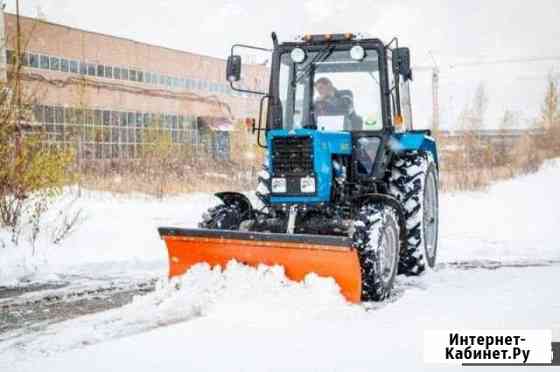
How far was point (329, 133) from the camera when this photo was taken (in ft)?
22.2

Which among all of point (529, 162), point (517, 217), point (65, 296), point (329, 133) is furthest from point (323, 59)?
point (529, 162)

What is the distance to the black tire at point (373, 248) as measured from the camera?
600 centimetres

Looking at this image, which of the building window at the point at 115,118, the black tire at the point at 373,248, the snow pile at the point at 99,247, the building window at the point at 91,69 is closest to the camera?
the black tire at the point at 373,248

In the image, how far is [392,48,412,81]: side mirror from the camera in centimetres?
713

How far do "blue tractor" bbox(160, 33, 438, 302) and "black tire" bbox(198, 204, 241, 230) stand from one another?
0.03 feet

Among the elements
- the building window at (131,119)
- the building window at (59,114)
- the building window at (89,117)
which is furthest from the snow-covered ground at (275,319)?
the building window at (131,119)

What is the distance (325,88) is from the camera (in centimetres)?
742

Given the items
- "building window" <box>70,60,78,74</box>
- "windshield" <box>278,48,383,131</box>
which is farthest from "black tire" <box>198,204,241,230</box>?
"building window" <box>70,60,78,74</box>

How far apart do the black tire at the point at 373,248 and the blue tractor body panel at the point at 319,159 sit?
0.49 meters

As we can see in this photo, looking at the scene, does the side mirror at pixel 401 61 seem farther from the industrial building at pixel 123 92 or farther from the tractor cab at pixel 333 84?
the industrial building at pixel 123 92

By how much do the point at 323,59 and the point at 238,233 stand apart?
2.29 metres

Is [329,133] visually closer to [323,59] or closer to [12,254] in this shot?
[323,59]

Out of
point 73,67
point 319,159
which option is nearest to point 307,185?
point 319,159

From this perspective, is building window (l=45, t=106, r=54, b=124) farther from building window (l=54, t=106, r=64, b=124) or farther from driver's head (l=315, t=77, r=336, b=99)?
driver's head (l=315, t=77, r=336, b=99)
